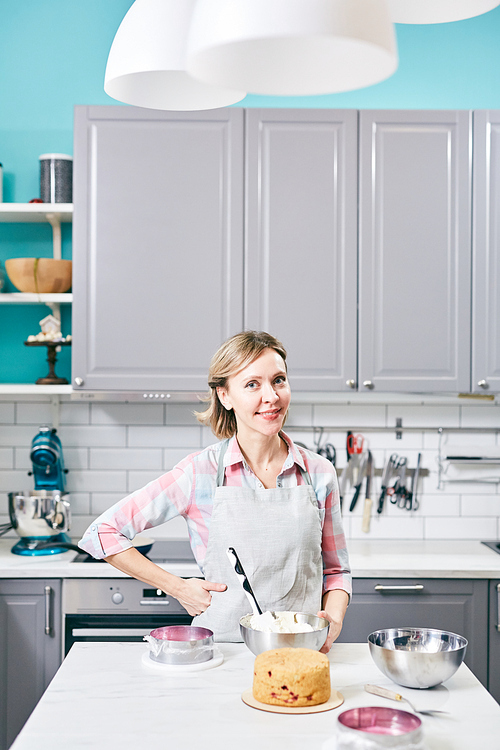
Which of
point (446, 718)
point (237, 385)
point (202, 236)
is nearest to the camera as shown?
point (446, 718)

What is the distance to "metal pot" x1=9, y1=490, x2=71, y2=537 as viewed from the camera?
273cm

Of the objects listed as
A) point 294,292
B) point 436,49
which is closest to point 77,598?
point 294,292

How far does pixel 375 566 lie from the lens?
8.68ft

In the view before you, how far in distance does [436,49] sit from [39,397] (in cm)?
236

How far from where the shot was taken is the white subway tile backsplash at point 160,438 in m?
3.23

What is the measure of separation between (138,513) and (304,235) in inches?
55.7

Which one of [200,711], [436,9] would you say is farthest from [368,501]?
[436,9]

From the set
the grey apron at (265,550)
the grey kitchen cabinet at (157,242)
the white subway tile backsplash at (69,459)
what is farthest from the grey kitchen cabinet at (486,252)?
the white subway tile backsplash at (69,459)

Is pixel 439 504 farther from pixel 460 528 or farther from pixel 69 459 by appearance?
pixel 69 459

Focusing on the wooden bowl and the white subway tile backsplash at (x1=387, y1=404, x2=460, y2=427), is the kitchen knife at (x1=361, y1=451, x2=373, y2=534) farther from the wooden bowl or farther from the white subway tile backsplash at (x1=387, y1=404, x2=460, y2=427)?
the wooden bowl

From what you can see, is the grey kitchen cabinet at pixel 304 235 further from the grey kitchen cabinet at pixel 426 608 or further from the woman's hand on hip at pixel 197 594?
the woman's hand on hip at pixel 197 594

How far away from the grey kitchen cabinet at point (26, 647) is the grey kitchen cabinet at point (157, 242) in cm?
79

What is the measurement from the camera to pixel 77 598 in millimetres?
2607

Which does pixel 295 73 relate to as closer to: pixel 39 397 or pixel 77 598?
pixel 77 598
